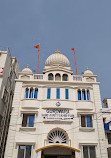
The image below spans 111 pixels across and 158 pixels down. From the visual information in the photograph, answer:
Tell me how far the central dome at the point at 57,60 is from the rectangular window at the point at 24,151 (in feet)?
42.9

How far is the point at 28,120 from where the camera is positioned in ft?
61.5

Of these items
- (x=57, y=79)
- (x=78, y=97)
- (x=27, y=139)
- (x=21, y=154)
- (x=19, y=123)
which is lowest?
(x=21, y=154)

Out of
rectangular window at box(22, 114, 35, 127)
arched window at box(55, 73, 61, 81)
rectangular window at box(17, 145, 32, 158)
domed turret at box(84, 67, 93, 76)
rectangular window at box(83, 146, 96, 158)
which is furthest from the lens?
domed turret at box(84, 67, 93, 76)

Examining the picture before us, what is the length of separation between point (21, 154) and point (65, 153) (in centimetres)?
514

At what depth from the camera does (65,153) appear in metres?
17.6

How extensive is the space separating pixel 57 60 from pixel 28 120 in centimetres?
1083

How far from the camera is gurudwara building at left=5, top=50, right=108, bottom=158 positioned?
55.9ft

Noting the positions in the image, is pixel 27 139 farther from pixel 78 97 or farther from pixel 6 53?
pixel 6 53

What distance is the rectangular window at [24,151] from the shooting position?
54.6 feet

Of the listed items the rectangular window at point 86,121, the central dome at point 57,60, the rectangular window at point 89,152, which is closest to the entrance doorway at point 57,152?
the rectangular window at point 89,152

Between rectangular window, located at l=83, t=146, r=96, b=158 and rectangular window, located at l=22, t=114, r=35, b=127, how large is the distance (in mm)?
6989

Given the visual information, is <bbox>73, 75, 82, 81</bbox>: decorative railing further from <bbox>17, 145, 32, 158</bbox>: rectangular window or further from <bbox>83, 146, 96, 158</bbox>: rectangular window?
<bbox>17, 145, 32, 158</bbox>: rectangular window

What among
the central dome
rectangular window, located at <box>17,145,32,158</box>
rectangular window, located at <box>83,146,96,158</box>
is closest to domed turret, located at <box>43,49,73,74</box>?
the central dome

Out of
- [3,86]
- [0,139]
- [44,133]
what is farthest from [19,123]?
[3,86]
